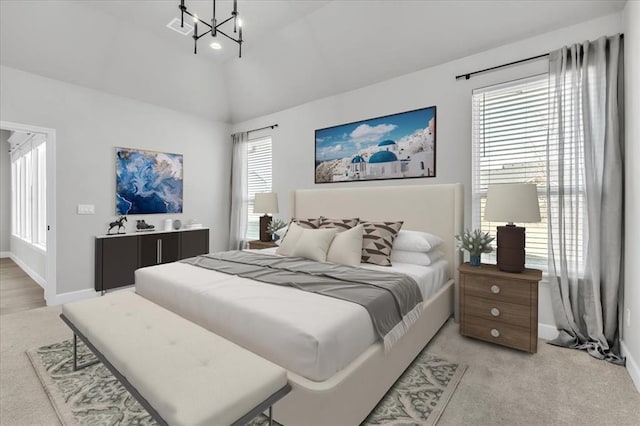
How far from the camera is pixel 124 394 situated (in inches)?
74.9

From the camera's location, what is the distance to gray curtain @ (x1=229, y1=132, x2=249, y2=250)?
543cm

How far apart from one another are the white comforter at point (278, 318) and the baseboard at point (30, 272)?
3168 millimetres

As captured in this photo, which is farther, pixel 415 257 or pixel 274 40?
pixel 274 40

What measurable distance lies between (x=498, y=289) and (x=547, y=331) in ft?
2.35

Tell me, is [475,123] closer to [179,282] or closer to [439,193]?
[439,193]

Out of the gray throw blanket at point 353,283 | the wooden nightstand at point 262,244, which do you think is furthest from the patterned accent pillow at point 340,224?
the wooden nightstand at point 262,244

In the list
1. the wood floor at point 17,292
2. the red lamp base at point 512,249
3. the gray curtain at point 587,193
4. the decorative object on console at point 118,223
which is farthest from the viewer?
the decorative object on console at point 118,223

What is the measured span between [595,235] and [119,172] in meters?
5.34

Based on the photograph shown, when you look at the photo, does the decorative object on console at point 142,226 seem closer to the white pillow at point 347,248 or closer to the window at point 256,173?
the window at point 256,173

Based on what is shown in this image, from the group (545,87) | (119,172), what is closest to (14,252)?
(119,172)

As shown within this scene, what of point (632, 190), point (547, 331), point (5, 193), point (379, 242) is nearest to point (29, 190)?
point (5, 193)

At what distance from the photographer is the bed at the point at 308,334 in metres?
1.41

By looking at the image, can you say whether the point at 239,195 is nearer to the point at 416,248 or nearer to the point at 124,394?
the point at 416,248

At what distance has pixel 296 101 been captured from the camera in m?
4.55
